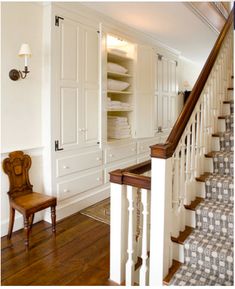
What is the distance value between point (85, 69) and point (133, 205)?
2.09 meters

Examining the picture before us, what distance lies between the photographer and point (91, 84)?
3424 millimetres

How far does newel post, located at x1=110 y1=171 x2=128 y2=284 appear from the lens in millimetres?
1841

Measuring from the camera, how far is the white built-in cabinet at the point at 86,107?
9.89ft

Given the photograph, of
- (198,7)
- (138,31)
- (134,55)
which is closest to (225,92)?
(198,7)

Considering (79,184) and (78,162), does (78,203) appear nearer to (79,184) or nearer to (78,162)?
(79,184)

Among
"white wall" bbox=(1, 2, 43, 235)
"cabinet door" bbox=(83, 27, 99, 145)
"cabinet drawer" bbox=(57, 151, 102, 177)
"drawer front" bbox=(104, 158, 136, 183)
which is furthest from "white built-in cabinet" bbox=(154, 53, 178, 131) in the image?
"white wall" bbox=(1, 2, 43, 235)

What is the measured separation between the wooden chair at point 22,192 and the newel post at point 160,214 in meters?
1.34

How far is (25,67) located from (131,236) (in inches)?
78.7

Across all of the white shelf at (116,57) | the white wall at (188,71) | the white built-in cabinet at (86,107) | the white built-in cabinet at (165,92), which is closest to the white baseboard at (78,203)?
the white built-in cabinet at (86,107)

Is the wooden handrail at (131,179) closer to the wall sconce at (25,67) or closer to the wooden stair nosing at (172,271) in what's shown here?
the wooden stair nosing at (172,271)

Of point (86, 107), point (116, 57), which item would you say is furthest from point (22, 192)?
point (116, 57)

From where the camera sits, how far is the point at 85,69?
3.32 metres

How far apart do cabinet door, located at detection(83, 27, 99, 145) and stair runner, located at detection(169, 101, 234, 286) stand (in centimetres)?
170

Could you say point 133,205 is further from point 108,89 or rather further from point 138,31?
point 138,31
